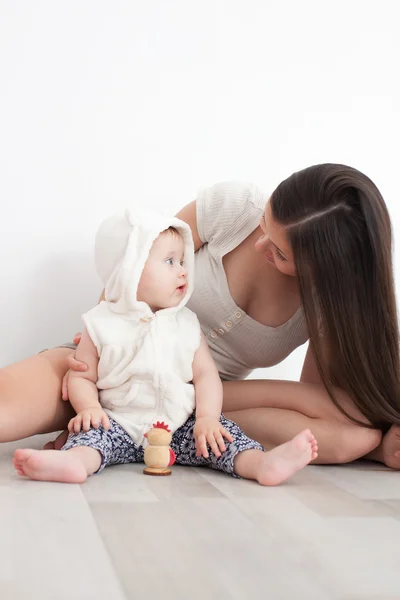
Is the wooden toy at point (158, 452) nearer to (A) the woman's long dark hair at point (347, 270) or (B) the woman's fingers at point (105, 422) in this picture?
(B) the woman's fingers at point (105, 422)

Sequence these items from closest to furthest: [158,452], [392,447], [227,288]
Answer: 1. [158,452]
2. [392,447]
3. [227,288]

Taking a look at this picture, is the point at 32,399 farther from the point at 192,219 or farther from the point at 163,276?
the point at 192,219

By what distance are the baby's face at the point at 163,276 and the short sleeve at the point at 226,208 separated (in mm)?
215

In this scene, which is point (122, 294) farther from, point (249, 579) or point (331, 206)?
point (249, 579)

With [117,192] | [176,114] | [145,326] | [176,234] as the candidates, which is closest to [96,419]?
[145,326]

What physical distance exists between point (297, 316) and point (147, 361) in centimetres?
45

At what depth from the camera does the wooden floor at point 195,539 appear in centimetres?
85

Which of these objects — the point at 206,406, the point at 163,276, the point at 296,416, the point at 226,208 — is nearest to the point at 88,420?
the point at 206,406

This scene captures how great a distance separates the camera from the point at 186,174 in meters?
2.48

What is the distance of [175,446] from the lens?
1.60 m

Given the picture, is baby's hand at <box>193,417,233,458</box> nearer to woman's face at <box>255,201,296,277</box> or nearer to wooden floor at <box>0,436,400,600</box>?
wooden floor at <box>0,436,400,600</box>

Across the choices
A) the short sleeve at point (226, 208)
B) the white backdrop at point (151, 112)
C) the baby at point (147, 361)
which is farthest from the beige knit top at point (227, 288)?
the white backdrop at point (151, 112)

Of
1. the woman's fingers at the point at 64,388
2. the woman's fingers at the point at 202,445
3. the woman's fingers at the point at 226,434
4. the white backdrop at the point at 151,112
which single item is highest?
the white backdrop at the point at 151,112

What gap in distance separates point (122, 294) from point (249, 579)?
854mm
